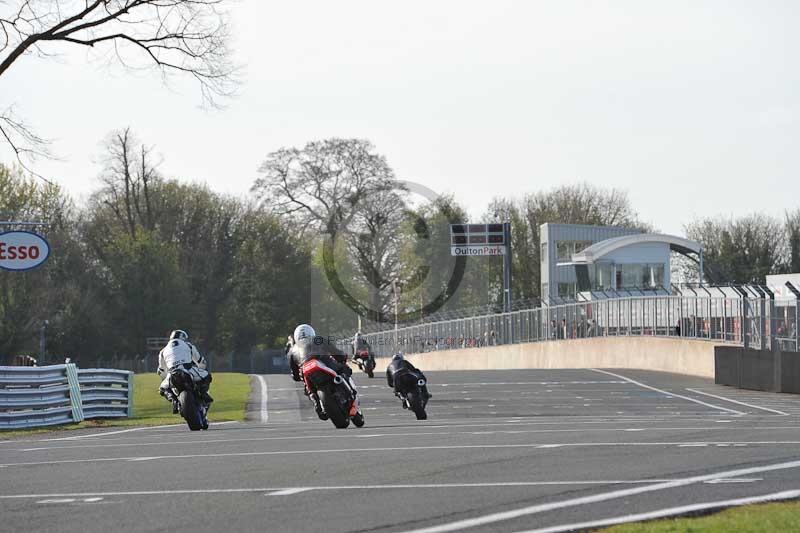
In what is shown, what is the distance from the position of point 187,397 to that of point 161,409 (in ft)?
38.9

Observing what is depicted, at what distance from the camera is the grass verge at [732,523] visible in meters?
8.59

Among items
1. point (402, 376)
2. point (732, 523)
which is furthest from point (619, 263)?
point (732, 523)

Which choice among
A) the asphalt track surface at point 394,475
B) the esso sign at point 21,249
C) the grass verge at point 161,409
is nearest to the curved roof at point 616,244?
the grass verge at point 161,409

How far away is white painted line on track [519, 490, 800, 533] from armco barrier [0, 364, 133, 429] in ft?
58.5

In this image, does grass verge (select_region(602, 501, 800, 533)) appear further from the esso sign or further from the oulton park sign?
the oulton park sign

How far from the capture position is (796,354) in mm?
32875

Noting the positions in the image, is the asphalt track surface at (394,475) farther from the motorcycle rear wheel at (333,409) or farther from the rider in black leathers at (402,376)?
the rider in black leathers at (402,376)

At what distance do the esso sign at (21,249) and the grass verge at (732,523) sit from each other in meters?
21.2

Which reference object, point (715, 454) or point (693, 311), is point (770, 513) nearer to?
point (715, 454)

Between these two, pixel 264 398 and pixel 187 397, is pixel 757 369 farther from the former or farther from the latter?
pixel 187 397

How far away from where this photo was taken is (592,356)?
55.9 meters

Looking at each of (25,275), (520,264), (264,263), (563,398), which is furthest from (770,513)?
(520,264)

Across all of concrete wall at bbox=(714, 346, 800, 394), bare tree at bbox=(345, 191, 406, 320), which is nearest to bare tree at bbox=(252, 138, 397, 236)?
bare tree at bbox=(345, 191, 406, 320)

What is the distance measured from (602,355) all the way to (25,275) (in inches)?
1265
